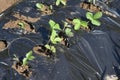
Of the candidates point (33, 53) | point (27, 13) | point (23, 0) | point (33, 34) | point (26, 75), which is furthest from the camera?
point (23, 0)

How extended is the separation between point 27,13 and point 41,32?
0.45 meters

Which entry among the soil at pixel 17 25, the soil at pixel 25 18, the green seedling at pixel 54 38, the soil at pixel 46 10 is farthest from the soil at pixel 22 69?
the soil at pixel 46 10

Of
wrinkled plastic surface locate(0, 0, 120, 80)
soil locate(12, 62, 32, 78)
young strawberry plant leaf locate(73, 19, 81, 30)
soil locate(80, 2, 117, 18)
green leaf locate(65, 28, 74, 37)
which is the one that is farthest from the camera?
soil locate(80, 2, 117, 18)

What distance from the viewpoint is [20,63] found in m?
2.75

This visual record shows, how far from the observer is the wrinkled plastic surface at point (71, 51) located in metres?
2.76

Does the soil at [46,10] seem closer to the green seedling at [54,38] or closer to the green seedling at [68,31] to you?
the green seedling at [68,31]

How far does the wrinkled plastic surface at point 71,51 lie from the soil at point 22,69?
49 mm

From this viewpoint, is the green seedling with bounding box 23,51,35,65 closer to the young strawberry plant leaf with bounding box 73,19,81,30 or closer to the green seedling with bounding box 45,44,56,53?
the green seedling with bounding box 45,44,56,53

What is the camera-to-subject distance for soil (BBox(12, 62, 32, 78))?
2.65m

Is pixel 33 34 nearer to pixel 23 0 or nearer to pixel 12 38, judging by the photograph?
pixel 12 38

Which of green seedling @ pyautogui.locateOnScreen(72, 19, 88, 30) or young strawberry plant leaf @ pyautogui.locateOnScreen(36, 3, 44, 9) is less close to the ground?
young strawberry plant leaf @ pyautogui.locateOnScreen(36, 3, 44, 9)

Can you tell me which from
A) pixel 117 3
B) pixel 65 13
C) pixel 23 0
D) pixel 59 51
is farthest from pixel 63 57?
pixel 117 3

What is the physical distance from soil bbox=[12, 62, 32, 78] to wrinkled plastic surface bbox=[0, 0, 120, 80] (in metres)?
0.05

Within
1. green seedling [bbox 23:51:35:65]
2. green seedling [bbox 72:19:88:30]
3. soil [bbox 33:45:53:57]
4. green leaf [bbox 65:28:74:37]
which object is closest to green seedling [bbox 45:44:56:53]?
soil [bbox 33:45:53:57]
